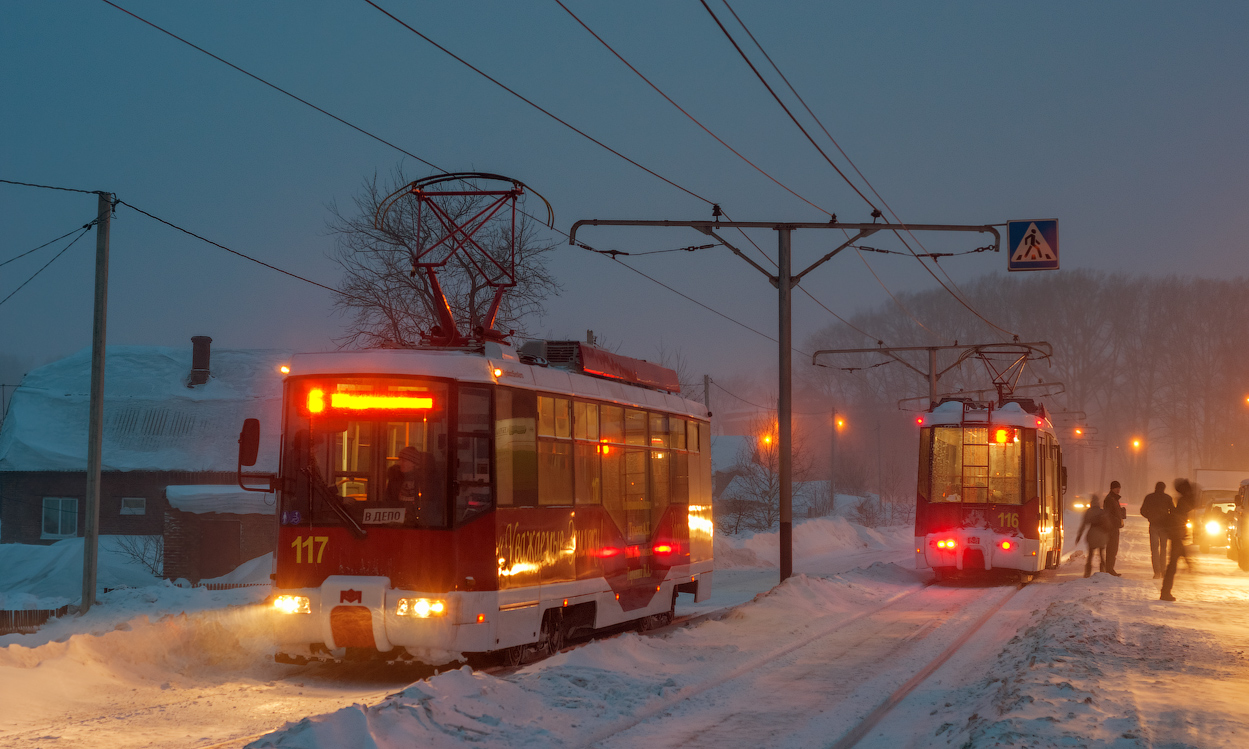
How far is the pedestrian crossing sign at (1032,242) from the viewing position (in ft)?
63.5

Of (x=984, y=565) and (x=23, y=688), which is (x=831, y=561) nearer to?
(x=984, y=565)

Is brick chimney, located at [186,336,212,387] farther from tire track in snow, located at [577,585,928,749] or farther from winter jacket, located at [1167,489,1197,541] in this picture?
winter jacket, located at [1167,489,1197,541]

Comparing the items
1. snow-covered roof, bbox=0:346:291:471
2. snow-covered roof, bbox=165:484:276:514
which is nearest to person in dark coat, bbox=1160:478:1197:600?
snow-covered roof, bbox=165:484:276:514

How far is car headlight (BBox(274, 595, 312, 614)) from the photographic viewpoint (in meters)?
10.5

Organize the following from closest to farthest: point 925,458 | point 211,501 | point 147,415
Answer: point 925,458 → point 211,501 → point 147,415

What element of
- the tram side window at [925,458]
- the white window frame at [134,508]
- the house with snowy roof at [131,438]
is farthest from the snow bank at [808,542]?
the white window frame at [134,508]

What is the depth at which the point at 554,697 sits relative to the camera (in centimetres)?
897

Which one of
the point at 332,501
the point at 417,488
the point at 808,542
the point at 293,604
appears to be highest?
the point at 417,488

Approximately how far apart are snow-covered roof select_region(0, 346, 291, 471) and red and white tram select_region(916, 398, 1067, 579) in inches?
1006

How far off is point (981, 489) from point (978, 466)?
1.44 ft

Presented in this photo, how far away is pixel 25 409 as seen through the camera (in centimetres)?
4375

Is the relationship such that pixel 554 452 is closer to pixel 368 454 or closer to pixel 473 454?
pixel 473 454

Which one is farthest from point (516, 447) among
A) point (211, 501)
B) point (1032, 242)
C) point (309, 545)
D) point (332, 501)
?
point (211, 501)

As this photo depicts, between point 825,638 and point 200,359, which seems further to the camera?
point 200,359
